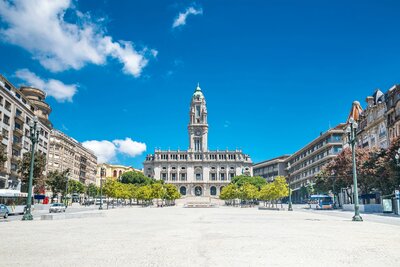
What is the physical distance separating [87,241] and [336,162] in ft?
167

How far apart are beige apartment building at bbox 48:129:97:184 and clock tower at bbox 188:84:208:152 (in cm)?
3964

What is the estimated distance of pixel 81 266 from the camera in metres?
8.22

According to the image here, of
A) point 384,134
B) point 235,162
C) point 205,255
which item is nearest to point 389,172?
point 384,134

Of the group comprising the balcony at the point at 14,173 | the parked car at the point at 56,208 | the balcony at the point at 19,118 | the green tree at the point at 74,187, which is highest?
the balcony at the point at 19,118

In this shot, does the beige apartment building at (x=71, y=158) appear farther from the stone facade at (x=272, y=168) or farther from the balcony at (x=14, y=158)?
the stone facade at (x=272, y=168)

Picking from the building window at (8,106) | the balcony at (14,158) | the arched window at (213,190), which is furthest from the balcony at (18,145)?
the arched window at (213,190)

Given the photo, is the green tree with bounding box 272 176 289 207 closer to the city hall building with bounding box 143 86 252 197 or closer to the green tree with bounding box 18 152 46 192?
the green tree with bounding box 18 152 46 192

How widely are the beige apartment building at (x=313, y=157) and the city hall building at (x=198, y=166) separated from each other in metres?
24.4

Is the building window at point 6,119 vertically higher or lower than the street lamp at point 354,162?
higher

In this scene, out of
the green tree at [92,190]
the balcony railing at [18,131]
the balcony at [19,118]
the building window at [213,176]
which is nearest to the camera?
the balcony railing at [18,131]

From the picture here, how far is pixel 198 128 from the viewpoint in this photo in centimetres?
15138

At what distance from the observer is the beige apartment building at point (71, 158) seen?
311 feet

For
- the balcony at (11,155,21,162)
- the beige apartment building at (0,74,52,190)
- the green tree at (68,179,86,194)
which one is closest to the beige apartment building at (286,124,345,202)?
the green tree at (68,179,86,194)

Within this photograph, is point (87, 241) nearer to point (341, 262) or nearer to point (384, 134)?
point (341, 262)
